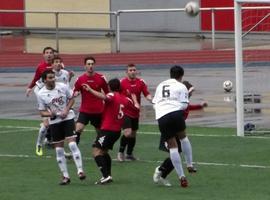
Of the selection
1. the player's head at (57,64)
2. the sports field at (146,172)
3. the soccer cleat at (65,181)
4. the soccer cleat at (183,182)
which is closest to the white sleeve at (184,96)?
the soccer cleat at (183,182)

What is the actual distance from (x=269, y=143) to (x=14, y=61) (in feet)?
75.4

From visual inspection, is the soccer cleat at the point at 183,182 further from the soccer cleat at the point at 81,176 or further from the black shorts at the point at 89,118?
the black shorts at the point at 89,118

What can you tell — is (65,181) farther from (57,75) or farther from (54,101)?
(57,75)

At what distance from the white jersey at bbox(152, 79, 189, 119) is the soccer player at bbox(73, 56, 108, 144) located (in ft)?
12.5

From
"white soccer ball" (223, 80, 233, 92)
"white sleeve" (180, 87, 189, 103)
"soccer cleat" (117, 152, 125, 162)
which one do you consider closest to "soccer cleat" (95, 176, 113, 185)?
"white sleeve" (180, 87, 189, 103)

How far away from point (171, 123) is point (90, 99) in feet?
14.2

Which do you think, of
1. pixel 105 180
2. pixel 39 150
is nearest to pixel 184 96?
pixel 105 180

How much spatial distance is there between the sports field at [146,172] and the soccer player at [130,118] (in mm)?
324

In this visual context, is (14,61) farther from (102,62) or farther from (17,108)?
(17,108)

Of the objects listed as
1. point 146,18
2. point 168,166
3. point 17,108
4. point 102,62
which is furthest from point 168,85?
point 146,18

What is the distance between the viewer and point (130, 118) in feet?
65.6

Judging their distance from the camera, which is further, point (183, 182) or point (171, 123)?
point (171, 123)

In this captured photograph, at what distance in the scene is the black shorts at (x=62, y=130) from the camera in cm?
1719

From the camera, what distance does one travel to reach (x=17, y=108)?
29.7 metres
